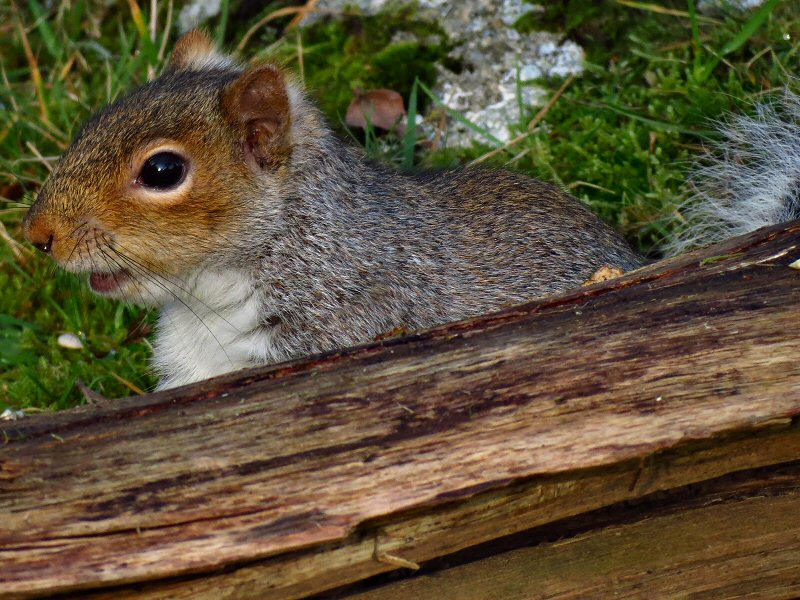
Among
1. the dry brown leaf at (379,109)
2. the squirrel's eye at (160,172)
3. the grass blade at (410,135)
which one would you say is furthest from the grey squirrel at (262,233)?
the dry brown leaf at (379,109)

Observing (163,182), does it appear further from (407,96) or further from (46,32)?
(46,32)

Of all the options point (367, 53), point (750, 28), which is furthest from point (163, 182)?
point (750, 28)

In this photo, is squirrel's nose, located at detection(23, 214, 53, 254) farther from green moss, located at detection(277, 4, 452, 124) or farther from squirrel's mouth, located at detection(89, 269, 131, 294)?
green moss, located at detection(277, 4, 452, 124)

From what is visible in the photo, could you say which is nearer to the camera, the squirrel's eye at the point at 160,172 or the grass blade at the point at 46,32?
the squirrel's eye at the point at 160,172

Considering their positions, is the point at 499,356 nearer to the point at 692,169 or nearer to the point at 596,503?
the point at 596,503

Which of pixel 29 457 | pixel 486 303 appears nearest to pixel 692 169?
pixel 486 303

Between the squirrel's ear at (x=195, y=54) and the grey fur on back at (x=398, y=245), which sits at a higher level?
the squirrel's ear at (x=195, y=54)

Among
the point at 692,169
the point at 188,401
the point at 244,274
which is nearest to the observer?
the point at 188,401

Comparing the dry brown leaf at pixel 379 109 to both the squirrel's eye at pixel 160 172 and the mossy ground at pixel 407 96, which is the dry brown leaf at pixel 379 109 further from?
the squirrel's eye at pixel 160 172
